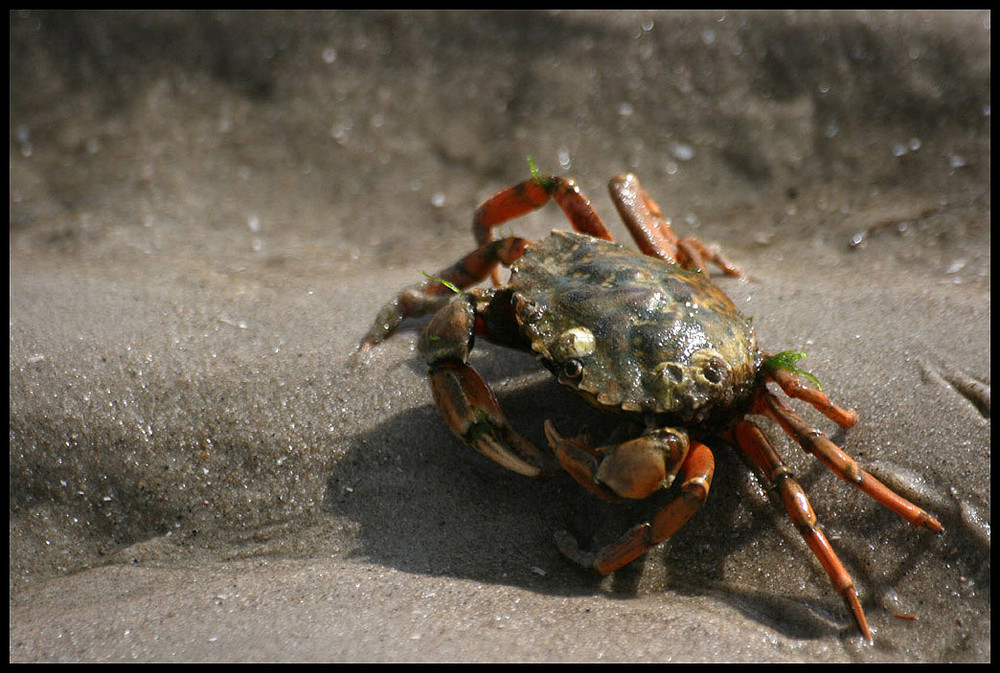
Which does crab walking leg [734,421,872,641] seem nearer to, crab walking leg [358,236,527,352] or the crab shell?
the crab shell

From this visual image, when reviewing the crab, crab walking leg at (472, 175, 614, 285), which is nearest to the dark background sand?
the crab

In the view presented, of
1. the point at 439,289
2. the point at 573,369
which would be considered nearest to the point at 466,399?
the point at 573,369

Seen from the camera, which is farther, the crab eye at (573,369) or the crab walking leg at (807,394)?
the crab walking leg at (807,394)

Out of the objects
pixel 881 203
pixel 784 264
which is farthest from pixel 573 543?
pixel 881 203

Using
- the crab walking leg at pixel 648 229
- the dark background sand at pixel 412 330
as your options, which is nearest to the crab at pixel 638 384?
the dark background sand at pixel 412 330

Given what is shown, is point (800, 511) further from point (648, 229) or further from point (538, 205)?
point (538, 205)

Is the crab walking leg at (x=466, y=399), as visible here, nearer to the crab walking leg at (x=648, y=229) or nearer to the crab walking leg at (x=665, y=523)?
the crab walking leg at (x=665, y=523)

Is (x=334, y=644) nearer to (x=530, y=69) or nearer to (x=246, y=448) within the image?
(x=246, y=448)
